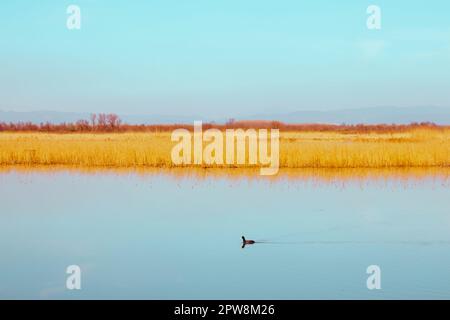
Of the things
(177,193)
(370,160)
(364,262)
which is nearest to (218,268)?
(364,262)

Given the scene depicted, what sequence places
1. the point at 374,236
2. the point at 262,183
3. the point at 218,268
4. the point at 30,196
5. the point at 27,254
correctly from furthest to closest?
the point at 262,183 < the point at 30,196 < the point at 374,236 < the point at 27,254 < the point at 218,268

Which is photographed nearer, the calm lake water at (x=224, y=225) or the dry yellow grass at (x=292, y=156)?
the calm lake water at (x=224, y=225)

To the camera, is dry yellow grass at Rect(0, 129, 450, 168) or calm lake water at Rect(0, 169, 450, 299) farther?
dry yellow grass at Rect(0, 129, 450, 168)

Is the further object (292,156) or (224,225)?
(292,156)

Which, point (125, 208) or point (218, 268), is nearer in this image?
point (218, 268)

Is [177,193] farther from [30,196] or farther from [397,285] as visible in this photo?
[397,285]

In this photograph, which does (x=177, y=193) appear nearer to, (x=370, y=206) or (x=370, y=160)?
(x=370, y=206)

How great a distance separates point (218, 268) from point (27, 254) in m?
2.13

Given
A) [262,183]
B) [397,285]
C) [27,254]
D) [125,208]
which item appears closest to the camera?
[397,285]

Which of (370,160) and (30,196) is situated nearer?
(30,196)

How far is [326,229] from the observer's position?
8508 mm

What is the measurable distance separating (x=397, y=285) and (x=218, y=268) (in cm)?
165

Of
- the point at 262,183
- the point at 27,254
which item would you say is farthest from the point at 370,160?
the point at 27,254
